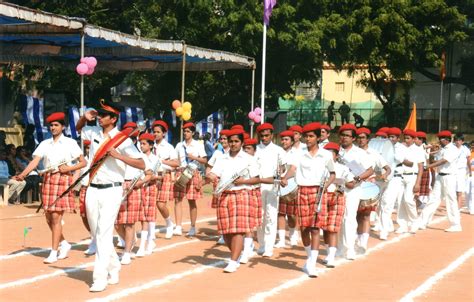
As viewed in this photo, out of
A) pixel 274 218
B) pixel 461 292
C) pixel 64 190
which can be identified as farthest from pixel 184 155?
pixel 461 292

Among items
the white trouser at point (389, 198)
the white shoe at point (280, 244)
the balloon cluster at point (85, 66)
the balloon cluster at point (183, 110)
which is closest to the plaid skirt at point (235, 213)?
the white shoe at point (280, 244)

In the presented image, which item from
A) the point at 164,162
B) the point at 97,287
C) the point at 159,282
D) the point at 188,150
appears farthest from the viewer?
the point at 188,150

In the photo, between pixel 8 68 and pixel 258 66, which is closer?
pixel 8 68

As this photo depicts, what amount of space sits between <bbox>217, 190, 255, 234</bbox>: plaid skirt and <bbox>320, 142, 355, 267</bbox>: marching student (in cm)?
97

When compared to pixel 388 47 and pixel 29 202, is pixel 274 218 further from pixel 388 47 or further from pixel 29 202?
pixel 388 47

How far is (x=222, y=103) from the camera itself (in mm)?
32750

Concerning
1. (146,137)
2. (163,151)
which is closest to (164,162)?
(163,151)

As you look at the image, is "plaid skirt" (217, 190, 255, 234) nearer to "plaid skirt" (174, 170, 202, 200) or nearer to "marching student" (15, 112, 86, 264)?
"marching student" (15, 112, 86, 264)

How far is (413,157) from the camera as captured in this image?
13.8m

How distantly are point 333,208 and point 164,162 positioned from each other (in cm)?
319

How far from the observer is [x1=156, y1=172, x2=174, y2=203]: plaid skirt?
1204 centimetres

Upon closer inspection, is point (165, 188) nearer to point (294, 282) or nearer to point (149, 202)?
point (149, 202)

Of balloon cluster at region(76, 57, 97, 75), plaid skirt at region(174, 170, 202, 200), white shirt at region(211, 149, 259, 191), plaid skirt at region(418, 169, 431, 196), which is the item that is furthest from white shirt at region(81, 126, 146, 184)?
plaid skirt at region(418, 169, 431, 196)

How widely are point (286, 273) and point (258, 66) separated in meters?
21.5
